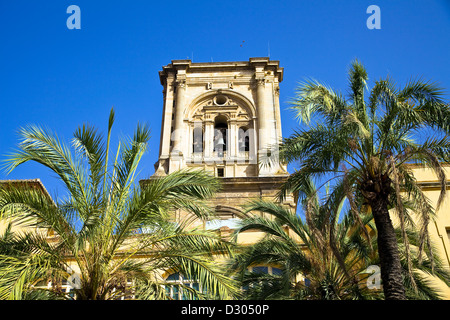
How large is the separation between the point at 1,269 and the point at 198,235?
383 cm

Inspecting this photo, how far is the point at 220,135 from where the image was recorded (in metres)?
38.6

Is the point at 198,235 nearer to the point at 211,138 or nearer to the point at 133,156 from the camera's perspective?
the point at 133,156

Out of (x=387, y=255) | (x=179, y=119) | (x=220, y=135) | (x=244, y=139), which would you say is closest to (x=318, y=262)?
(x=387, y=255)

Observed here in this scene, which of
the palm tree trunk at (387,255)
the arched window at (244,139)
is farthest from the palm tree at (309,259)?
the arched window at (244,139)

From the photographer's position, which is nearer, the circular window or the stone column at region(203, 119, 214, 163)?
the stone column at region(203, 119, 214, 163)

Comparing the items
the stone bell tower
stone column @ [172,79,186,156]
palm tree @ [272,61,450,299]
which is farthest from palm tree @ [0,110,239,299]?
stone column @ [172,79,186,156]

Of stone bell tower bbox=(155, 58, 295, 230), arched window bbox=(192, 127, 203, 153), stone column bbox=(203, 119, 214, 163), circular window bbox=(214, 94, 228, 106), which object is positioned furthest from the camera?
circular window bbox=(214, 94, 228, 106)

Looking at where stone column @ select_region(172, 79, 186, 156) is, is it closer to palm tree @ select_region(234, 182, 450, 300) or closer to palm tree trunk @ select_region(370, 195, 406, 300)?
palm tree @ select_region(234, 182, 450, 300)

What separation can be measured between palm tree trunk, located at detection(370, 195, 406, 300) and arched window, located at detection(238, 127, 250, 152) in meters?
25.1

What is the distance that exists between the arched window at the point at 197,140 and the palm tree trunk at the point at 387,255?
25537mm

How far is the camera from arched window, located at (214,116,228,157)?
124 feet

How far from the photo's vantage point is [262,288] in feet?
47.5

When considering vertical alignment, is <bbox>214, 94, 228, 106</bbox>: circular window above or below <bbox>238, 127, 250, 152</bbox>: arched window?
above
